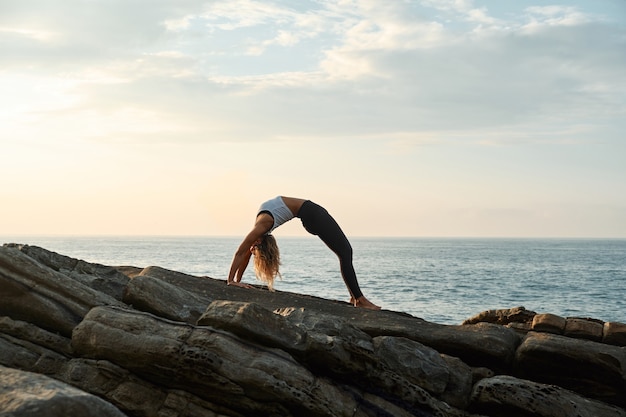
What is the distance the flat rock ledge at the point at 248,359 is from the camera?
8.14 metres

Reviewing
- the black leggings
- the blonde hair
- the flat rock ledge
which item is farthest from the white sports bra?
the flat rock ledge

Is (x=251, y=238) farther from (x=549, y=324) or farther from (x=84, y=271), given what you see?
(x=549, y=324)

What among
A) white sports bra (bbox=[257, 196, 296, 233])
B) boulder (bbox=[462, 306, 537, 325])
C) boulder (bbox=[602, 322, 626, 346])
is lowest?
boulder (bbox=[602, 322, 626, 346])

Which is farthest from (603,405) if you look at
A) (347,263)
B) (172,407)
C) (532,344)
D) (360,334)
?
(172,407)

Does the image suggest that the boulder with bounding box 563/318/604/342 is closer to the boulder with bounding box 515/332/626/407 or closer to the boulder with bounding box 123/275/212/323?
the boulder with bounding box 515/332/626/407

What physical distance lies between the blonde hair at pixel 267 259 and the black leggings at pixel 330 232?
862 millimetres

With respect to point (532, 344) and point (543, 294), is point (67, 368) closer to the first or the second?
point (532, 344)

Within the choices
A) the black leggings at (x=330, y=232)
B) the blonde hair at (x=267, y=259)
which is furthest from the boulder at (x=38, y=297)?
the black leggings at (x=330, y=232)

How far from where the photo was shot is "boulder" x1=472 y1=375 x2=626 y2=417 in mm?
9383

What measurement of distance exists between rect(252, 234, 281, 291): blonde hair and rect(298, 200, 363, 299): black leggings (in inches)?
33.9

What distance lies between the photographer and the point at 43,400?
607cm

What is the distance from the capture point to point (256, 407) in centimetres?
817

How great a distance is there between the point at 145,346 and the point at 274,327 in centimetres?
166

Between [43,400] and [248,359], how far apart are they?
2.71m
